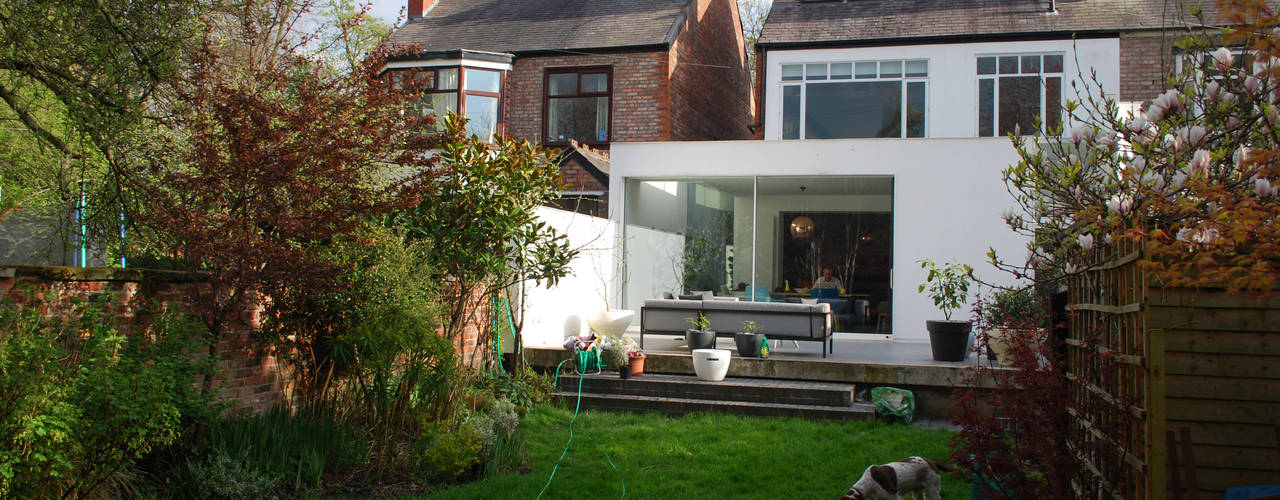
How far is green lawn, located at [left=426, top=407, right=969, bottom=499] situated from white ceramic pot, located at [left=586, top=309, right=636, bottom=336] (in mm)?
2215

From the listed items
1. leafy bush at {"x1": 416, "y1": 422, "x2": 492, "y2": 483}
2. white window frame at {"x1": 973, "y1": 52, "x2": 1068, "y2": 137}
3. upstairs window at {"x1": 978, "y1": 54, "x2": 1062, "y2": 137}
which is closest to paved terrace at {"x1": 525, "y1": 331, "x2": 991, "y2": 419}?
leafy bush at {"x1": 416, "y1": 422, "x2": 492, "y2": 483}

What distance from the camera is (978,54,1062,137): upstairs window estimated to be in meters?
14.7

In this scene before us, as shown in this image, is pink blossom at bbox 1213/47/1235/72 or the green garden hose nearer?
pink blossom at bbox 1213/47/1235/72

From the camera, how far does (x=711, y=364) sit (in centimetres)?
941

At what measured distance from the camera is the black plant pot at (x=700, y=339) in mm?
10266

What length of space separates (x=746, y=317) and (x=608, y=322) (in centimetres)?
179

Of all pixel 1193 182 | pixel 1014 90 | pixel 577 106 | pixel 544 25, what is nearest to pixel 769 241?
pixel 1014 90

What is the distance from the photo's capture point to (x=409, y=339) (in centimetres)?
→ 651

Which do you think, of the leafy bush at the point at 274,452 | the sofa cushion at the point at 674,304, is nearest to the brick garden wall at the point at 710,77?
the sofa cushion at the point at 674,304

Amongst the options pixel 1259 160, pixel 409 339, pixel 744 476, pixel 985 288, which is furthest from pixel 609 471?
pixel 985 288

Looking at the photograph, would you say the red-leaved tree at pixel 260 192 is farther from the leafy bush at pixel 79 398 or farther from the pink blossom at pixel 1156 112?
the pink blossom at pixel 1156 112

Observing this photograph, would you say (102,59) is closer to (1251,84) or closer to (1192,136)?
(1192,136)

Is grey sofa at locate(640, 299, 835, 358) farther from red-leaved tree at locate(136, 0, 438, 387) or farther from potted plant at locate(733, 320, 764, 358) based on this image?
red-leaved tree at locate(136, 0, 438, 387)

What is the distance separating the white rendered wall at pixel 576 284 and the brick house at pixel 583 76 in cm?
317
